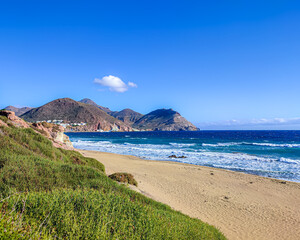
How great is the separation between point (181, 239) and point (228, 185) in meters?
12.6

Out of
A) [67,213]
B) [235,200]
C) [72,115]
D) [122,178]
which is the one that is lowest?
[235,200]

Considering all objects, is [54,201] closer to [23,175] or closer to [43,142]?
[23,175]

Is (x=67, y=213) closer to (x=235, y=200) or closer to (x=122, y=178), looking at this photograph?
(x=122, y=178)

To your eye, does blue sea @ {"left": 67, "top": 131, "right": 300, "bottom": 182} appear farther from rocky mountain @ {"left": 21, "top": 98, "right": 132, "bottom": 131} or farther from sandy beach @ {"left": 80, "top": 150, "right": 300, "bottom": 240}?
rocky mountain @ {"left": 21, "top": 98, "right": 132, "bottom": 131}

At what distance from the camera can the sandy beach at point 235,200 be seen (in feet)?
27.1

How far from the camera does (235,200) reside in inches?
→ 451

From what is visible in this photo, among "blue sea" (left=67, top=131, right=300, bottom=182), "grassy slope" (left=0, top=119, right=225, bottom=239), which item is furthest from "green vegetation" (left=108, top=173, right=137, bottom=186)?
"blue sea" (left=67, top=131, right=300, bottom=182)

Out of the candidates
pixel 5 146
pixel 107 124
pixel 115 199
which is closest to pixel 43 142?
pixel 5 146

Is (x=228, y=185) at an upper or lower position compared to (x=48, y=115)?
lower

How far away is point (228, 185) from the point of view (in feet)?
47.9

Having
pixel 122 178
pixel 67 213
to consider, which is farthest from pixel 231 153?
pixel 67 213

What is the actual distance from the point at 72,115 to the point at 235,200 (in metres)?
140

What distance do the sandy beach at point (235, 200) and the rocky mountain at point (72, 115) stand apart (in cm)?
12614

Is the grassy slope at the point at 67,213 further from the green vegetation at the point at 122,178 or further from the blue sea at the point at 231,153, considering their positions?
the blue sea at the point at 231,153
